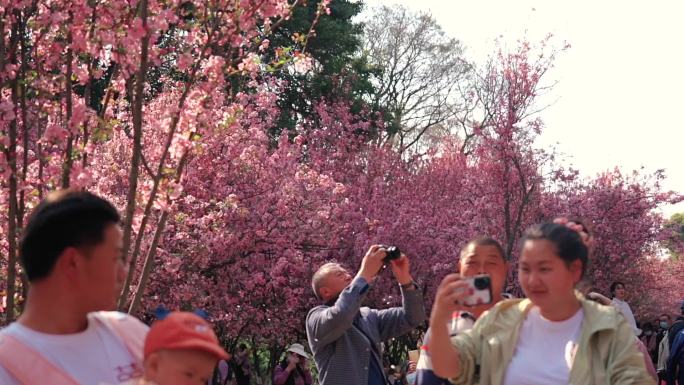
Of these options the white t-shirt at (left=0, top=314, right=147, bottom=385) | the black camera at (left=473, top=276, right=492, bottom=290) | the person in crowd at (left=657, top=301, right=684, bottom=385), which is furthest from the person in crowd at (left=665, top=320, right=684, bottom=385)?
the white t-shirt at (left=0, top=314, right=147, bottom=385)

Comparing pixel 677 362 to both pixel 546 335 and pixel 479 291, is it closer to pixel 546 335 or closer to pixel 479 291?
pixel 546 335

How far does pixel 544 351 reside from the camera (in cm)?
424

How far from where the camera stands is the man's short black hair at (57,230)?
2850mm

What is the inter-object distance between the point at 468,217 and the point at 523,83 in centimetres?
485

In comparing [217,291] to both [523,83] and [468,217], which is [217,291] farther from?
[468,217]

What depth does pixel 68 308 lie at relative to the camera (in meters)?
2.85

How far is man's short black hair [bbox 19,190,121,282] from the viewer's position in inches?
112

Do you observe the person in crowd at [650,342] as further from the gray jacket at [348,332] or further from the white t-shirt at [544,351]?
the white t-shirt at [544,351]

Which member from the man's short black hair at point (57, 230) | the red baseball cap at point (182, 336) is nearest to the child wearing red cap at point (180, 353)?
the red baseball cap at point (182, 336)

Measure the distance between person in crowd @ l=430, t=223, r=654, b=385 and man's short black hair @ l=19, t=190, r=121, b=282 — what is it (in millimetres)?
1562

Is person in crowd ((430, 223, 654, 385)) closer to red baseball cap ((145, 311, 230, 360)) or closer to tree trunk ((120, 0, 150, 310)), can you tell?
red baseball cap ((145, 311, 230, 360))

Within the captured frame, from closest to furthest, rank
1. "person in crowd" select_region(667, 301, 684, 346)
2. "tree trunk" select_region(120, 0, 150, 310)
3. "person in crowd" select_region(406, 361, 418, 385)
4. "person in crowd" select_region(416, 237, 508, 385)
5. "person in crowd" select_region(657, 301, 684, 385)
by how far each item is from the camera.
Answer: "person in crowd" select_region(416, 237, 508, 385)
"person in crowd" select_region(406, 361, 418, 385)
"tree trunk" select_region(120, 0, 150, 310)
"person in crowd" select_region(657, 301, 684, 385)
"person in crowd" select_region(667, 301, 684, 346)

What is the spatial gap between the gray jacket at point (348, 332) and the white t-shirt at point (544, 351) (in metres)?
1.90

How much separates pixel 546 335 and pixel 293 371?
34.7 ft
